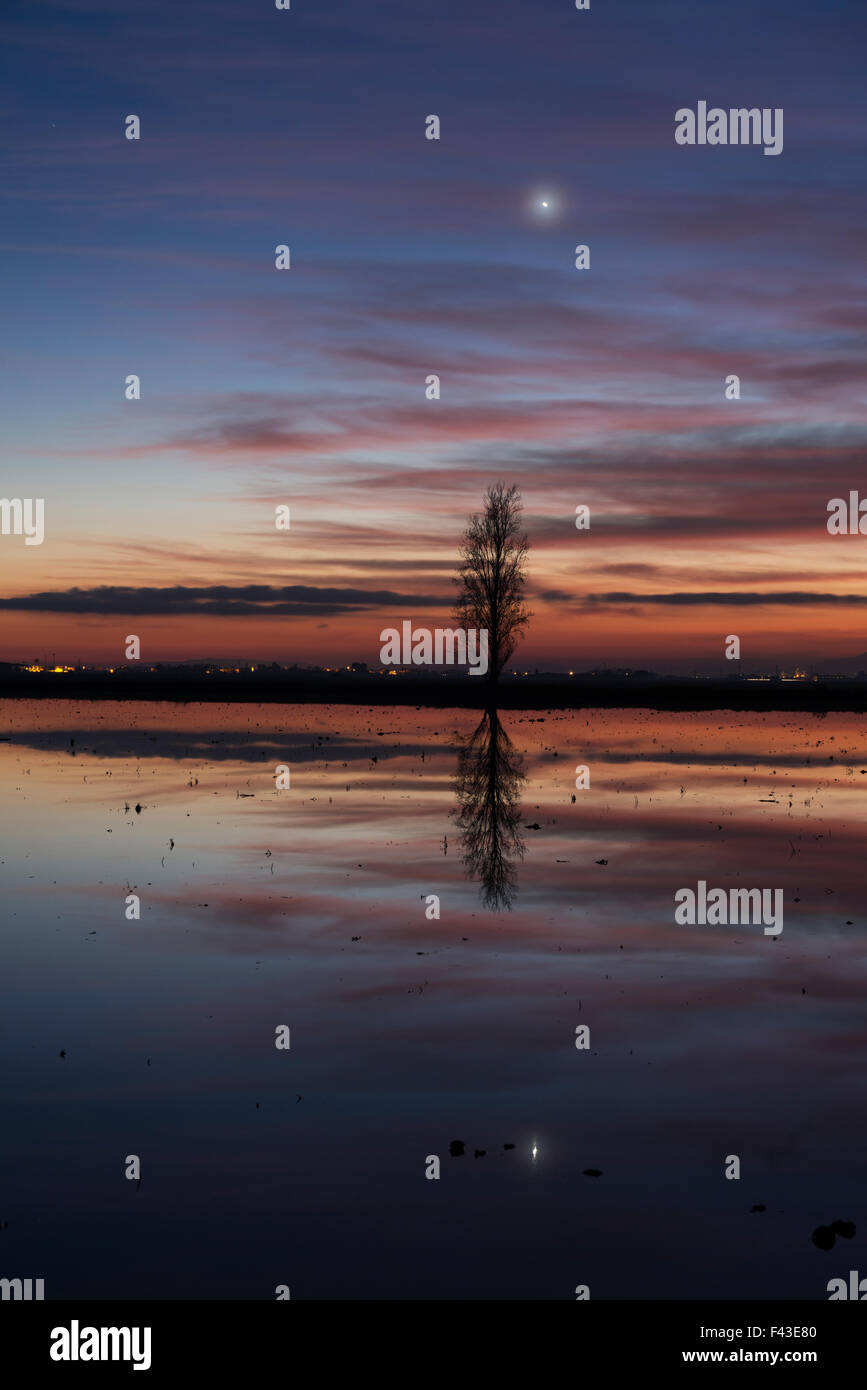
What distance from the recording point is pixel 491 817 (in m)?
27.7

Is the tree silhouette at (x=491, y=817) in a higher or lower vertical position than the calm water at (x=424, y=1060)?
higher

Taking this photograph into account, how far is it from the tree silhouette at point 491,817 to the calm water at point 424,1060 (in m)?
0.15

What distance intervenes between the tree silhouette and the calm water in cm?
15

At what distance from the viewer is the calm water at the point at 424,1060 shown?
319 inches

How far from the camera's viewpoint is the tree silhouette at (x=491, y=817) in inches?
806

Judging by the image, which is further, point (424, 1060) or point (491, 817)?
point (491, 817)

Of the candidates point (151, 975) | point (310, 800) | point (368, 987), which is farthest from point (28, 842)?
point (368, 987)

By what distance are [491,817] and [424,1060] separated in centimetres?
1624

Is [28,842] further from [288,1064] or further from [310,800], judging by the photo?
[288,1064]

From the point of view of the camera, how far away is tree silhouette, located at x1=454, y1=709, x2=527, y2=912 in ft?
67.2

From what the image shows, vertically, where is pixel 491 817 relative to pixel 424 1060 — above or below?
above

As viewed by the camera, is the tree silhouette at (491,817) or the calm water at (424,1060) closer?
the calm water at (424,1060)
